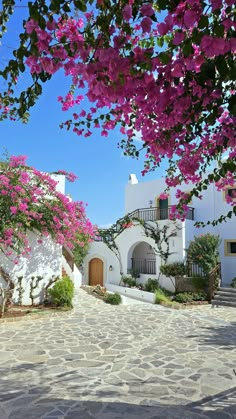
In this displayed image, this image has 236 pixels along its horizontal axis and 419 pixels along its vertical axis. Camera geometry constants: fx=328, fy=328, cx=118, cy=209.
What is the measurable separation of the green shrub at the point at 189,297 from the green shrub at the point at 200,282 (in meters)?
0.39

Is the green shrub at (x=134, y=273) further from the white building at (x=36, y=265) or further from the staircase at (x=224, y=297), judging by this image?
the white building at (x=36, y=265)

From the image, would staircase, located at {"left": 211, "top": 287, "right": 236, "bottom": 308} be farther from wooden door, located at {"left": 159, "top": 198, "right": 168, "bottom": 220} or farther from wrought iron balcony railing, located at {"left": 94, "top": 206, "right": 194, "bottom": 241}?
wooden door, located at {"left": 159, "top": 198, "right": 168, "bottom": 220}

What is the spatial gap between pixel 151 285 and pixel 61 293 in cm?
723

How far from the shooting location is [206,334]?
30.7 ft

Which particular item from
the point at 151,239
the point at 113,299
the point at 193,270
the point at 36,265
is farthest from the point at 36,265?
the point at 193,270

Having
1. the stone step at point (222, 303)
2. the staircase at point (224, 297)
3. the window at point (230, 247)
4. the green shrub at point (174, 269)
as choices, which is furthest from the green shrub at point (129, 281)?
the window at point (230, 247)

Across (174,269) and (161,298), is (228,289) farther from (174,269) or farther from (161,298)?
(161,298)

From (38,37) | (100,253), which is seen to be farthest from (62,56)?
(100,253)

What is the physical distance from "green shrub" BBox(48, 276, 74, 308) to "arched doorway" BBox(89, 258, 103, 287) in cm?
1057

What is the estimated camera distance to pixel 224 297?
1532 cm

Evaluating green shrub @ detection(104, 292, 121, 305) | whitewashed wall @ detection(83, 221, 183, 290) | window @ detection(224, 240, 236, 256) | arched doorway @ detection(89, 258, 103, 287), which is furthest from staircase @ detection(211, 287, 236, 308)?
arched doorway @ detection(89, 258, 103, 287)

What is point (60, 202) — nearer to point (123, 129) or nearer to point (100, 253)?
point (123, 129)

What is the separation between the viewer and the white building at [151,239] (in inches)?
715

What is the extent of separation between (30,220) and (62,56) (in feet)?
30.1
